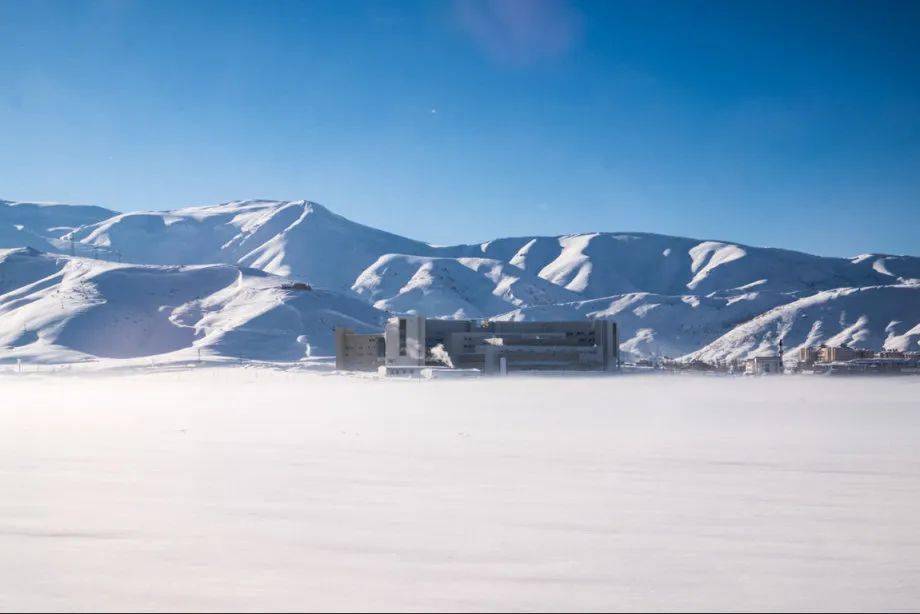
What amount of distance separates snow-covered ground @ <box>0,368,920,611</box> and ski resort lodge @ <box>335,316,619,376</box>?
64558 mm

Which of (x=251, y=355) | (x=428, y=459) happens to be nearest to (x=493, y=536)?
(x=428, y=459)

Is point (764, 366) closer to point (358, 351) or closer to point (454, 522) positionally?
point (358, 351)

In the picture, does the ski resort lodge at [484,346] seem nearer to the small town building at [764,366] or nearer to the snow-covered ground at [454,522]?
the small town building at [764,366]

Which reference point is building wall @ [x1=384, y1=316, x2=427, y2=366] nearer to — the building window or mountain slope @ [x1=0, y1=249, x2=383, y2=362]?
the building window

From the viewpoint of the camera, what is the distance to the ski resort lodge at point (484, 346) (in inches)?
3278

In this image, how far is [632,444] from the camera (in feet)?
53.3

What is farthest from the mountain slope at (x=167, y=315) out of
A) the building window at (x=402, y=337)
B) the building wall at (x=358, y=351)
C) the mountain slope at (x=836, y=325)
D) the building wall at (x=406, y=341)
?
the mountain slope at (x=836, y=325)

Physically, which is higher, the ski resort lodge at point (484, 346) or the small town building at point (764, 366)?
the ski resort lodge at point (484, 346)

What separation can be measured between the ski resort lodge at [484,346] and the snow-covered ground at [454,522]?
6456cm

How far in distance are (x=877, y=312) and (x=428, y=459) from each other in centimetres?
16954

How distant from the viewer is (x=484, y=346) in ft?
276

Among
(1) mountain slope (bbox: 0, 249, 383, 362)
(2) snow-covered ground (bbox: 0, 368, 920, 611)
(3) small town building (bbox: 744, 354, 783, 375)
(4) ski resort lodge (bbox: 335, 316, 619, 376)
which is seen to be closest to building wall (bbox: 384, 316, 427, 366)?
(4) ski resort lodge (bbox: 335, 316, 619, 376)

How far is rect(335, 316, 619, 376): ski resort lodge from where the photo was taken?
273 ft

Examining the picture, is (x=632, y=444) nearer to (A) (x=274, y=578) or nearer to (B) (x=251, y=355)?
(A) (x=274, y=578)
